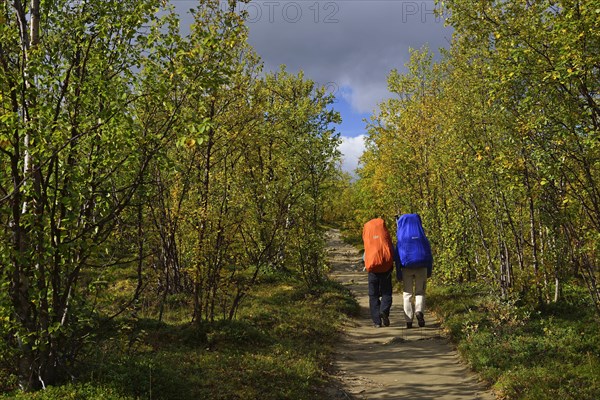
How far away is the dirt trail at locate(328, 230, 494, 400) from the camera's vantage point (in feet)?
23.8

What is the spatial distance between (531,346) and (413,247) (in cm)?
347

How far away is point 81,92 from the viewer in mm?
5809

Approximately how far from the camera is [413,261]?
10.9 meters

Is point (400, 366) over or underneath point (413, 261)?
underneath

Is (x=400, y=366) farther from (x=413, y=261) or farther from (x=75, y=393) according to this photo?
(x=75, y=393)

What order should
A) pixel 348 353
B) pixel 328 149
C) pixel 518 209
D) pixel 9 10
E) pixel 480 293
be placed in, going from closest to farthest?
pixel 9 10 → pixel 348 353 → pixel 518 209 → pixel 480 293 → pixel 328 149

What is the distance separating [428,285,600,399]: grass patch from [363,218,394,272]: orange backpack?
2.06 meters

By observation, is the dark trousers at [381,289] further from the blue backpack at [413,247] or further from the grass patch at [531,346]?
the grass patch at [531,346]

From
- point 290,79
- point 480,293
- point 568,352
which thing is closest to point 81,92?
point 568,352

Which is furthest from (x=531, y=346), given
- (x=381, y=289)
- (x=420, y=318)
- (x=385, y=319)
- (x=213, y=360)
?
(x=213, y=360)

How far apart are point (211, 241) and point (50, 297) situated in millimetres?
3472

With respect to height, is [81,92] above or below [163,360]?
above

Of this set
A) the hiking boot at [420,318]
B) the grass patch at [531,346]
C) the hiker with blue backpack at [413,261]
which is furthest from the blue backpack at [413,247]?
the grass patch at [531,346]

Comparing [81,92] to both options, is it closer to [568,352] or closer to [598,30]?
[598,30]
